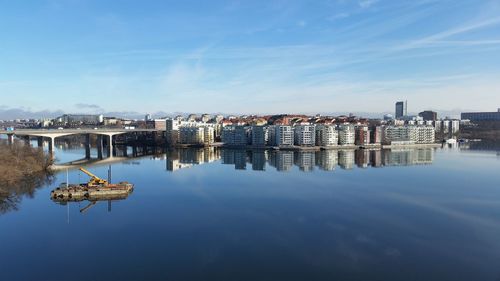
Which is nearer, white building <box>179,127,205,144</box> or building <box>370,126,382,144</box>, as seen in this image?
white building <box>179,127,205,144</box>

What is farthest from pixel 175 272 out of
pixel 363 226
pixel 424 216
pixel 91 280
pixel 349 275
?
pixel 424 216

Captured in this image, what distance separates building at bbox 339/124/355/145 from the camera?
32.6 metres

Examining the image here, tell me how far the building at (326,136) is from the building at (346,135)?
2.69 ft

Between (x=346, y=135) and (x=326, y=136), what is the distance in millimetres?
2373

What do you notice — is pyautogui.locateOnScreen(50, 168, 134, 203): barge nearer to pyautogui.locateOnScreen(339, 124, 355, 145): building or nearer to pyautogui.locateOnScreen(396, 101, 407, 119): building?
pyautogui.locateOnScreen(339, 124, 355, 145): building

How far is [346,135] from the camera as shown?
107 feet

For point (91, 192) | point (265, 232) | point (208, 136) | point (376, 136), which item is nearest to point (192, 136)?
point (208, 136)

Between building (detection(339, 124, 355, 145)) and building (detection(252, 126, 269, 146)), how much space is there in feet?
20.7

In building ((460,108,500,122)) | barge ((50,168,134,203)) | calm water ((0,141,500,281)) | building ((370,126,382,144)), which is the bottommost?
calm water ((0,141,500,281))

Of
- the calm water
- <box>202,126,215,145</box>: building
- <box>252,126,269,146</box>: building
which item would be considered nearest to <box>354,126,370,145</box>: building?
<box>252,126,269,146</box>: building

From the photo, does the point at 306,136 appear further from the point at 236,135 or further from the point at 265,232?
the point at 265,232

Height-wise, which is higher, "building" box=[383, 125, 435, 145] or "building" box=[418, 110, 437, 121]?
"building" box=[418, 110, 437, 121]

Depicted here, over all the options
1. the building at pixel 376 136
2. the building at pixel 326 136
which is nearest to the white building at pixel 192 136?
the building at pixel 326 136

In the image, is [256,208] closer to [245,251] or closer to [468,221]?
[245,251]
